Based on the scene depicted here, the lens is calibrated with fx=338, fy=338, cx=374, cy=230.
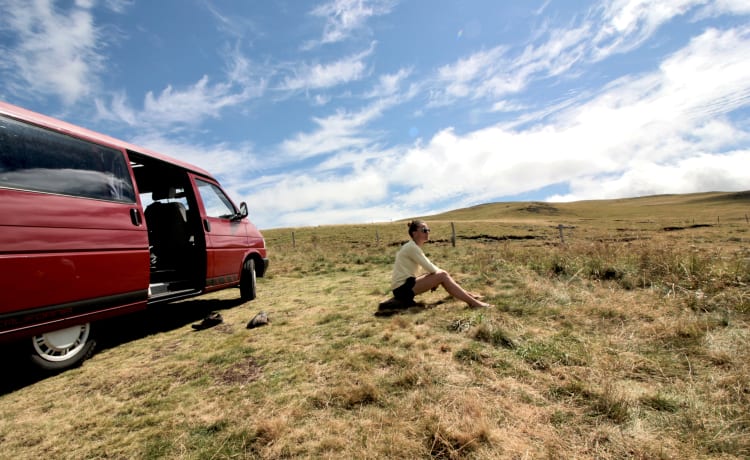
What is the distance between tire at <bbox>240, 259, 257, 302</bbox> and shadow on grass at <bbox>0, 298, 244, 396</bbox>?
A: 0.17 meters

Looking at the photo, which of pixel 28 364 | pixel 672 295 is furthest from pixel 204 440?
pixel 672 295

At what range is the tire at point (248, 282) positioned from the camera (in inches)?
252

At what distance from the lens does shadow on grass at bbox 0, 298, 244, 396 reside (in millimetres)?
3090

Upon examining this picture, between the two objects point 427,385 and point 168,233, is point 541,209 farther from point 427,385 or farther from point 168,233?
point 427,385

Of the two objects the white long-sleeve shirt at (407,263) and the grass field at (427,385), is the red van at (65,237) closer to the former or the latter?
the grass field at (427,385)

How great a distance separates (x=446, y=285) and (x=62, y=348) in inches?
174

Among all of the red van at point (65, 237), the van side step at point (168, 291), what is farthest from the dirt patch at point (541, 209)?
the red van at point (65, 237)

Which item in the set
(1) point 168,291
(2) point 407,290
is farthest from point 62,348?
(2) point 407,290

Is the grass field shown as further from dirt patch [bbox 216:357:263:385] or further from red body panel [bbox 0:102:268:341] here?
red body panel [bbox 0:102:268:341]

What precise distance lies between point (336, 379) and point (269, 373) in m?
0.69

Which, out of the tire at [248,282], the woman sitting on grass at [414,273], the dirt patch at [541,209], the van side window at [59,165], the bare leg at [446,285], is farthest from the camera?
the dirt patch at [541,209]

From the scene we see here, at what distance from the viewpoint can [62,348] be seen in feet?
11.2

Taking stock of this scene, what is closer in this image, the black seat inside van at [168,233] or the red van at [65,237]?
the red van at [65,237]

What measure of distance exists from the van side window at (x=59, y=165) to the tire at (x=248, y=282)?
8.93ft
